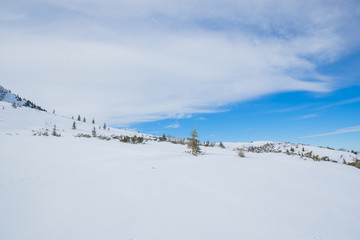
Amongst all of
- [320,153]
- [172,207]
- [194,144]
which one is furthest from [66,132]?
[320,153]

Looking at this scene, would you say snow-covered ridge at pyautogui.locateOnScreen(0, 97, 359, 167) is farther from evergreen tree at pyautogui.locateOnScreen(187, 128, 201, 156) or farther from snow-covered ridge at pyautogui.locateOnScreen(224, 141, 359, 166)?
evergreen tree at pyautogui.locateOnScreen(187, 128, 201, 156)

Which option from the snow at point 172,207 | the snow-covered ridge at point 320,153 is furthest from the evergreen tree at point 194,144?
the snow-covered ridge at point 320,153

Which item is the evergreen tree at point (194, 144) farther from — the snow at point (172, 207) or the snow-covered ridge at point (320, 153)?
the snow-covered ridge at point (320, 153)

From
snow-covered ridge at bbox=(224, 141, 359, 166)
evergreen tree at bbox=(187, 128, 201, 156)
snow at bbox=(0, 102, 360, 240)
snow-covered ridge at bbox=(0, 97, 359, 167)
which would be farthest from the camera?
snow-covered ridge at bbox=(0, 97, 359, 167)

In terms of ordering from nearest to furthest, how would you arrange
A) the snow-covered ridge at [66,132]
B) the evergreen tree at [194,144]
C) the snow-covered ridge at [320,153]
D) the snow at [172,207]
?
the snow at [172,207]
the evergreen tree at [194,144]
the snow-covered ridge at [320,153]
the snow-covered ridge at [66,132]

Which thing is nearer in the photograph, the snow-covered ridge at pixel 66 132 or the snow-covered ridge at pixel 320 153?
the snow-covered ridge at pixel 320 153

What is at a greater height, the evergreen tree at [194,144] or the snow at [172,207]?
the evergreen tree at [194,144]

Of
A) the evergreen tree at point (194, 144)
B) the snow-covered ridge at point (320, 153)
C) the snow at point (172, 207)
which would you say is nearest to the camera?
the snow at point (172, 207)

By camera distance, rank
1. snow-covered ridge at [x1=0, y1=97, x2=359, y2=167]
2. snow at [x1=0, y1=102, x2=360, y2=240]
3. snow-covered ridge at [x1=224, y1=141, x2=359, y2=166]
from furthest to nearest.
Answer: snow-covered ridge at [x1=0, y1=97, x2=359, y2=167]
snow-covered ridge at [x1=224, y1=141, x2=359, y2=166]
snow at [x1=0, y1=102, x2=360, y2=240]

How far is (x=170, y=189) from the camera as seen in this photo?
375 cm

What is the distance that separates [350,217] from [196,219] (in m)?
2.89

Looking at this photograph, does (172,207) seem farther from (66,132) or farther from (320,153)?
(66,132)

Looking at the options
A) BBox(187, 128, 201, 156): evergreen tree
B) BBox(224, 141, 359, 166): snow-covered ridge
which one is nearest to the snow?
BBox(187, 128, 201, 156): evergreen tree

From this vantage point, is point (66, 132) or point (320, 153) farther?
point (66, 132)
